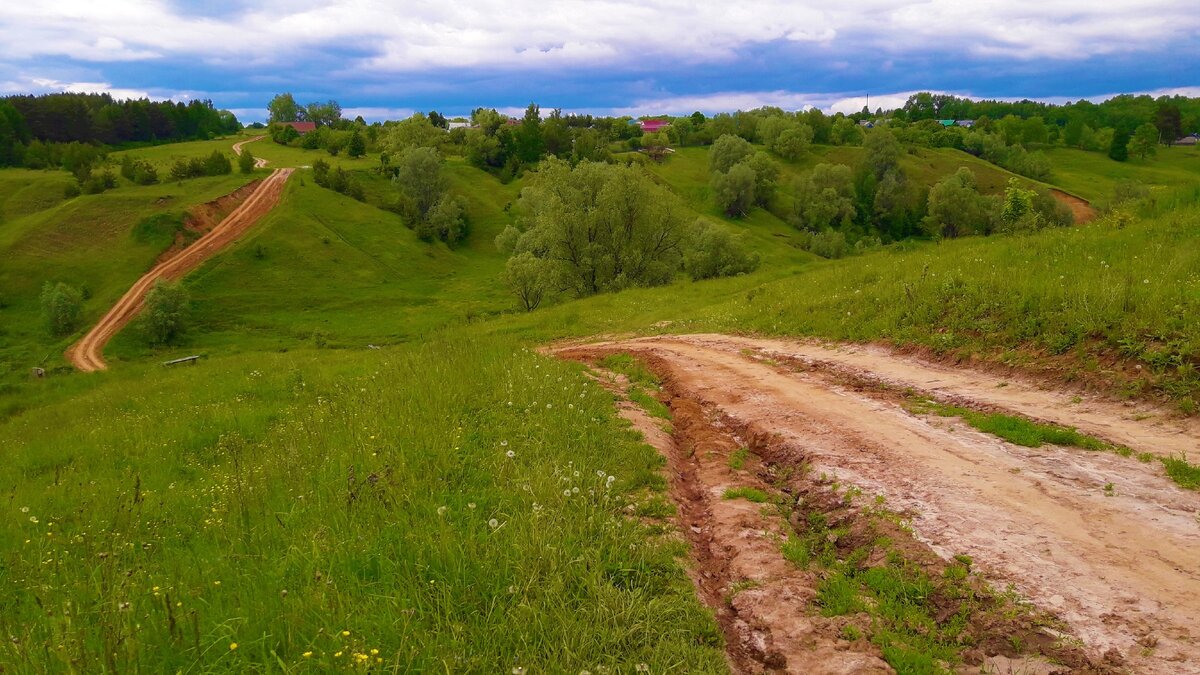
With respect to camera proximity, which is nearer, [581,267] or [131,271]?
[581,267]

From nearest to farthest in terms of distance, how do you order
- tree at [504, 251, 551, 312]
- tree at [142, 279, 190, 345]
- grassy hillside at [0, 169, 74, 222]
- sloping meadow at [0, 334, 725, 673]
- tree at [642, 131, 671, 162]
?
sloping meadow at [0, 334, 725, 673] → tree at [504, 251, 551, 312] → tree at [142, 279, 190, 345] → grassy hillside at [0, 169, 74, 222] → tree at [642, 131, 671, 162]

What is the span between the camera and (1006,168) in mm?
146750

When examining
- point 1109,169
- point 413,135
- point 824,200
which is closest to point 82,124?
point 413,135

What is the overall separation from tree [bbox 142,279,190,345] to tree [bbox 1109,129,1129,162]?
666ft

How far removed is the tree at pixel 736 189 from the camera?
401ft

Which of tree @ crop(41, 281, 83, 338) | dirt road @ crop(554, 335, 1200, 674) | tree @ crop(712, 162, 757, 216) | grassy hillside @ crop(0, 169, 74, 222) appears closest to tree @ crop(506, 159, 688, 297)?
dirt road @ crop(554, 335, 1200, 674)

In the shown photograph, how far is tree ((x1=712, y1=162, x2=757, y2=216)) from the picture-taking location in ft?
401

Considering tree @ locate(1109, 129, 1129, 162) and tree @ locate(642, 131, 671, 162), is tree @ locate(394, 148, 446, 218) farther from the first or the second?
tree @ locate(1109, 129, 1129, 162)

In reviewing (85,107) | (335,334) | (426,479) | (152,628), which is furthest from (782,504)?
(85,107)

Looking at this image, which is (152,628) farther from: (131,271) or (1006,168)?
(1006,168)

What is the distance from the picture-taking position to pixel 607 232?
156 ft

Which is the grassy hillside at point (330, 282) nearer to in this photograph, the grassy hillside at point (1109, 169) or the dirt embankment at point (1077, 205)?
the dirt embankment at point (1077, 205)

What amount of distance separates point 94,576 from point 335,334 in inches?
2531

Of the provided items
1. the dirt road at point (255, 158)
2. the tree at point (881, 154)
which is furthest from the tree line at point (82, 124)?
the tree at point (881, 154)
